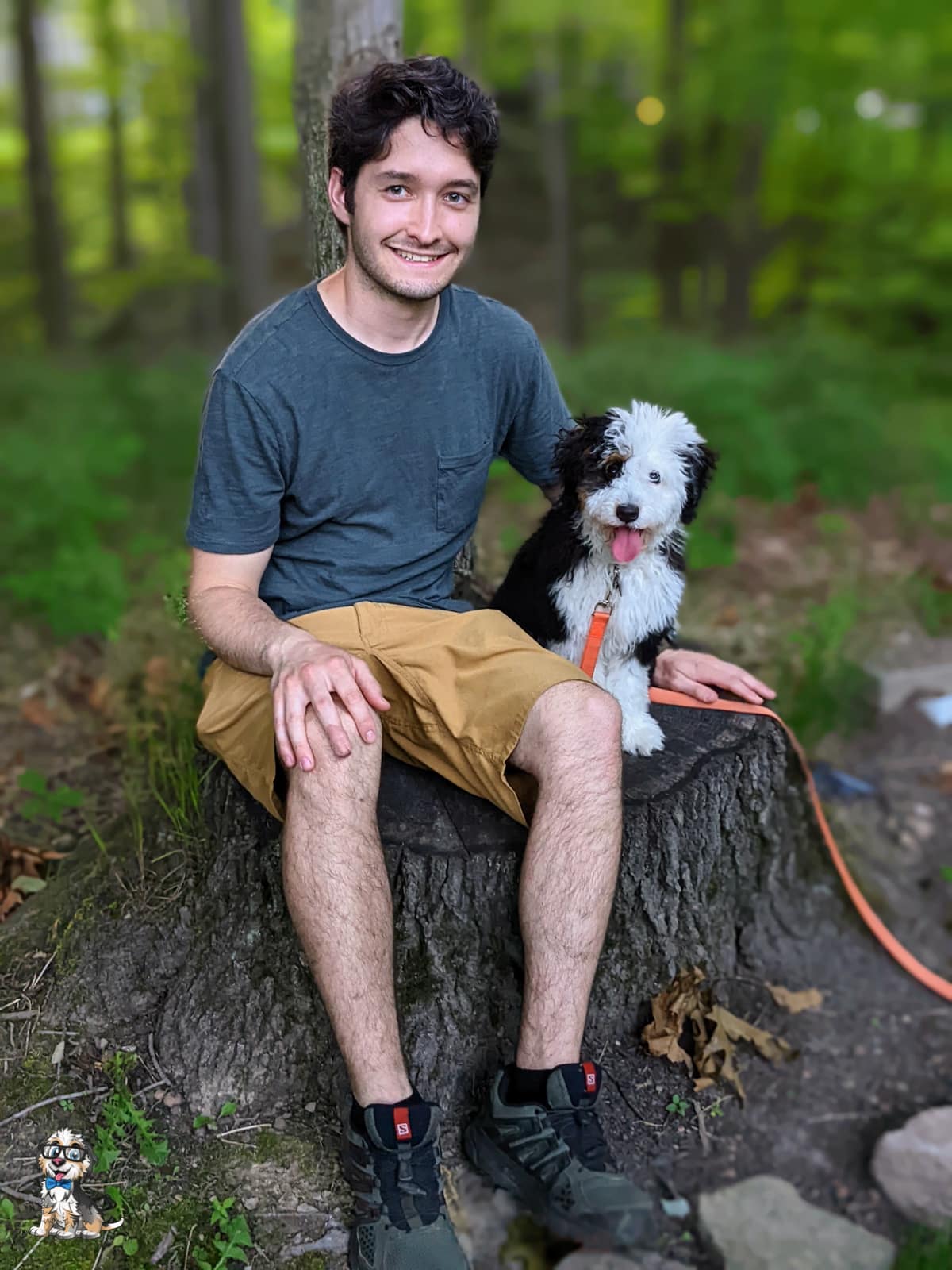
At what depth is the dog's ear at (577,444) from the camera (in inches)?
94.7

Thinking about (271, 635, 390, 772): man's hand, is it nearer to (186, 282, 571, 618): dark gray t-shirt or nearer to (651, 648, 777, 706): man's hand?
(186, 282, 571, 618): dark gray t-shirt

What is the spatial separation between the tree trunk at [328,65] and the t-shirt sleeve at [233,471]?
3.06 feet

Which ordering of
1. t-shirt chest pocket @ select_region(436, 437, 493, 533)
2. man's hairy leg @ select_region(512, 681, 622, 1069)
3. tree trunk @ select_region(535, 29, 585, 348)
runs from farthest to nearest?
tree trunk @ select_region(535, 29, 585, 348) < t-shirt chest pocket @ select_region(436, 437, 493, 533) < man's hairy leg @ select_region(512, 681, 622, 1069)

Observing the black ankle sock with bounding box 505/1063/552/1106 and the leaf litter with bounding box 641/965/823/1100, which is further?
the leaf litter with bounding box 641/965/823/1100

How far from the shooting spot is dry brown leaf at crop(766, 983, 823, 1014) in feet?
9.56

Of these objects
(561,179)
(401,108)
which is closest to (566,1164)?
(401,108)

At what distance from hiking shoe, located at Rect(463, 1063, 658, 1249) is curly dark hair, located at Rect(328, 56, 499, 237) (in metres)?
2.07

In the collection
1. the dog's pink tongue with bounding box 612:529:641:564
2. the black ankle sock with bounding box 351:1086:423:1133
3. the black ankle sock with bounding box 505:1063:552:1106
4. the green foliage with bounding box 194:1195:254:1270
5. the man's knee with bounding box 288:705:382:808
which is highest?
the dog's pink tongue with bounding box 612:529:641:564

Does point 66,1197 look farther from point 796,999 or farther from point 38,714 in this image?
point 38,714

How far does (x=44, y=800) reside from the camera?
10.6 feet

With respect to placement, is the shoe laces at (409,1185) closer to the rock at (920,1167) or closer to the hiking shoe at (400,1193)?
the hiking shoe at (400,1193)

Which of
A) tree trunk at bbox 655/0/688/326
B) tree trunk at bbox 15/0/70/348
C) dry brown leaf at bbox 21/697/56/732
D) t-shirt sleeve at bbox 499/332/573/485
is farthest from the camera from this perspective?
tree trunk at bbox 15/0/70/348

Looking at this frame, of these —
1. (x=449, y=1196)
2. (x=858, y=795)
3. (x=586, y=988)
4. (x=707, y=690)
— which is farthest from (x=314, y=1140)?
(x=858, y=795)

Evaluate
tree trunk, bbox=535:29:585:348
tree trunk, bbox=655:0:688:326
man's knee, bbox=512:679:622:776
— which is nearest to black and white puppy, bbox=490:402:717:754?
man's knee, bbox=512:679:622:776
